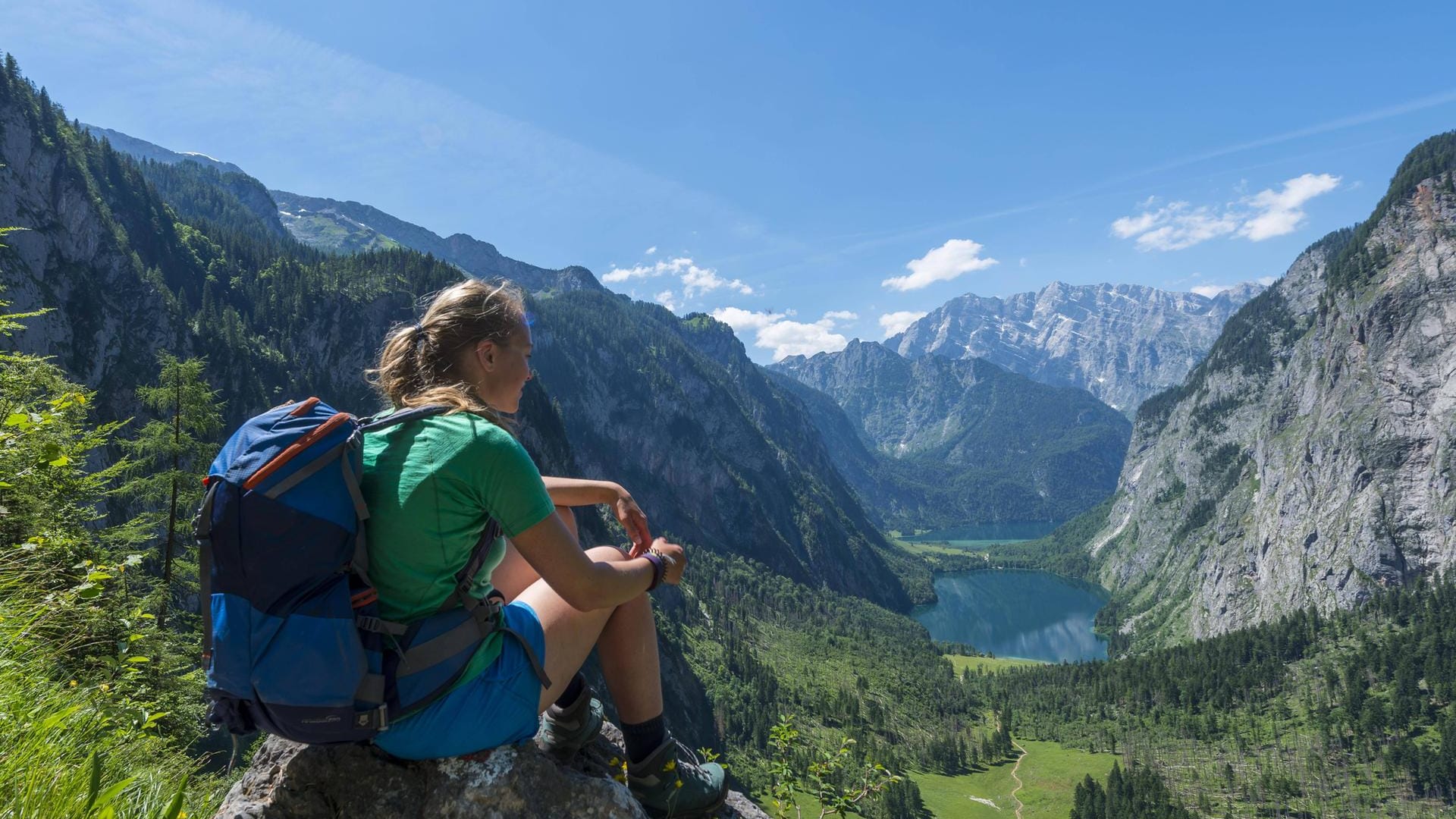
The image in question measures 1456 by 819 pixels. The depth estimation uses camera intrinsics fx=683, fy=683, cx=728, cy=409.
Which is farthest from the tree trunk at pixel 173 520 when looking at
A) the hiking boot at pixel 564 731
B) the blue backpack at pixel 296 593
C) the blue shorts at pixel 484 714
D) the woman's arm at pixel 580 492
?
the blue backpack at pixel 296 593

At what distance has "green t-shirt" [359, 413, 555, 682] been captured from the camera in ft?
10.9

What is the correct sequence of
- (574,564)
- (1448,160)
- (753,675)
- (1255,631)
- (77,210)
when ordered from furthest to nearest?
(1448,160) → (1255,631) → (753,675) → (77,210) → (574,564)

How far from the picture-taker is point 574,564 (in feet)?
11.7

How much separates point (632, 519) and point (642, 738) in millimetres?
1557

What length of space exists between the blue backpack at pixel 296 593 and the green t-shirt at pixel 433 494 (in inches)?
4.6

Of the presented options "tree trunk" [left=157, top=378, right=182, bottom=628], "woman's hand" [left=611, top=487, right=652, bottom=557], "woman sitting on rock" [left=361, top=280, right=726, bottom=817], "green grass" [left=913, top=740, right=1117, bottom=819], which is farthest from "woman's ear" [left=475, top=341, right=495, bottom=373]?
"green grass" [left=913, top=740, right=1117, bottom=819]

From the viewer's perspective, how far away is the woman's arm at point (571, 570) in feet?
11.4

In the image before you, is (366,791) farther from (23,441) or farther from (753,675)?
(753,675)

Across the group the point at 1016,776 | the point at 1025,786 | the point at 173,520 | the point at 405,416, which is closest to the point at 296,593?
the point at 405,416

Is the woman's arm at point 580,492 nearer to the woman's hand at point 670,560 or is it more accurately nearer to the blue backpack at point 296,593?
the woman's hand at point 670,560

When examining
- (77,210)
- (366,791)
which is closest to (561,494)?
(366,791)

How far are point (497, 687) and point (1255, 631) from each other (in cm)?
23031

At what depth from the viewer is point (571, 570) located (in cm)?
358

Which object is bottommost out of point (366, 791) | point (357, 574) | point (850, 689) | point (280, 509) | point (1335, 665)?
point (850, 689)
